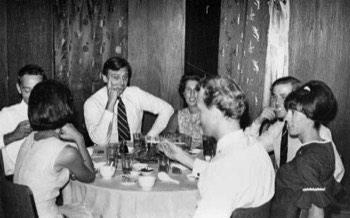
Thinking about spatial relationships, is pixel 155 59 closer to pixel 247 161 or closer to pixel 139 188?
pixel 139 188

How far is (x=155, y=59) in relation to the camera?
496 centimetres

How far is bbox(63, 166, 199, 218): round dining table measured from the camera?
2342mm

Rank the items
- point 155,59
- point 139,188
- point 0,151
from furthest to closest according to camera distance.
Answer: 1. point 155,59
2. point 0,151
3. point 139,188

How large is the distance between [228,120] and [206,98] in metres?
0.15

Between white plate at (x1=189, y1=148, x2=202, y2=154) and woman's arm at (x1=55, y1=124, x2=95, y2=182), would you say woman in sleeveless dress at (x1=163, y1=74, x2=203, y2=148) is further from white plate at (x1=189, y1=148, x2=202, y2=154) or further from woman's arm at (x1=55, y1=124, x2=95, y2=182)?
woman's arm at (x1=55, y1=124, x2=95, y2=182)

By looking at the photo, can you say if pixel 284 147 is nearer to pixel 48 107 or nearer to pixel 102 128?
pixel 102 128

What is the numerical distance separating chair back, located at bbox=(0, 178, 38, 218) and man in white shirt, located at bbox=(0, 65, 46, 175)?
92 centimetres

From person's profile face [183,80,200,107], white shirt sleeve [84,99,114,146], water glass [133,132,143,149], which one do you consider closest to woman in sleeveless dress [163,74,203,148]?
person's profile face [183,80,200,107]

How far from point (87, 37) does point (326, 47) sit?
9.05 ft

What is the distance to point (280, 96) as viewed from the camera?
3363 mm

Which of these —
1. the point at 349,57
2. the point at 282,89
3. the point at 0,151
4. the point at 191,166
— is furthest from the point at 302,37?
the point at 0,151

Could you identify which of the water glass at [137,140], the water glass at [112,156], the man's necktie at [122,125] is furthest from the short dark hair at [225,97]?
the man's necktie at [122,125]

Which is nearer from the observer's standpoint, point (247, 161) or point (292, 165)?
point (247, 161)

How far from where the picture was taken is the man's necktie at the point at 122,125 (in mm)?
3949
